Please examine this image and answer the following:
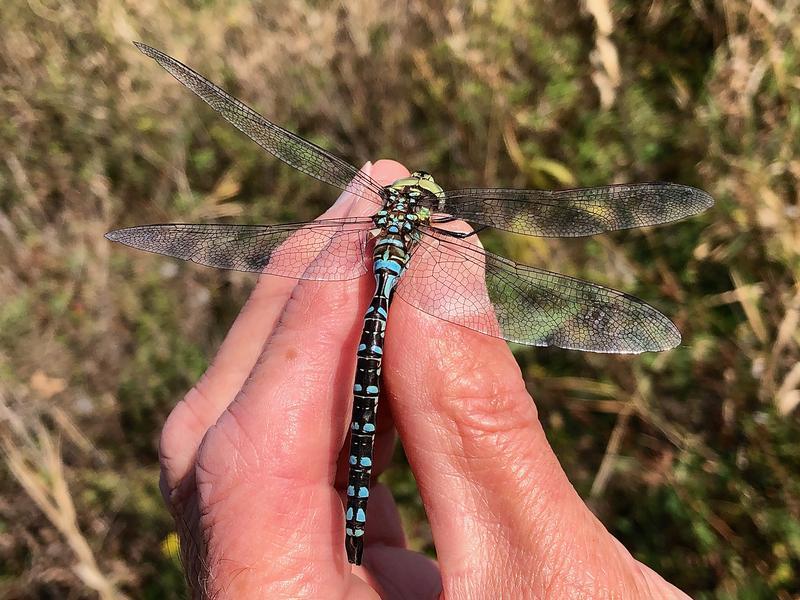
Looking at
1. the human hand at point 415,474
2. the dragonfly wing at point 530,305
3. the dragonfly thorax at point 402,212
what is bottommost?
the human hand at point 415,474

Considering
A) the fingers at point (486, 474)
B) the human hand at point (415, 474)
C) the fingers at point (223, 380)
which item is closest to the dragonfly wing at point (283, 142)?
the fingers at point (223, 380)

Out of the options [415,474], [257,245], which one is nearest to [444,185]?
[257,245]

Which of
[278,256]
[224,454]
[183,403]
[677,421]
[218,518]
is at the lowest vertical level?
[218,518]

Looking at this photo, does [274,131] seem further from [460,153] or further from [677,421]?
[677,421]

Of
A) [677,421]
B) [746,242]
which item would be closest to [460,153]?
[746,242]

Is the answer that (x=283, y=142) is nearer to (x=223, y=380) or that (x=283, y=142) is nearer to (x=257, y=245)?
(x=257, y=245)

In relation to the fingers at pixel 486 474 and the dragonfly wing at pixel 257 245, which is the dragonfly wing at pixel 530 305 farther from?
the dragonfly wing at pixel 257 245
